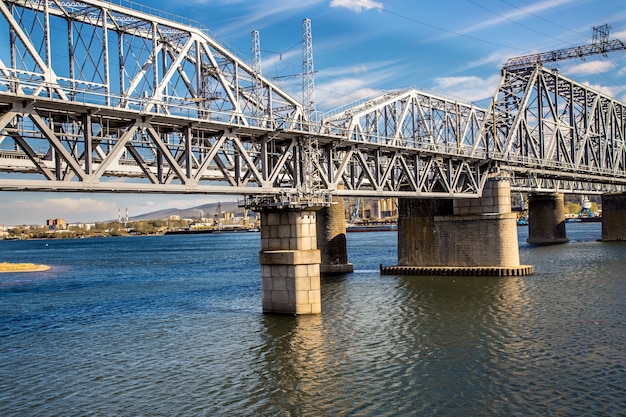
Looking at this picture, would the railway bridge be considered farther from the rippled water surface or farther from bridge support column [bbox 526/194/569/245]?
bridge support column [bbox 526/194/569/245]

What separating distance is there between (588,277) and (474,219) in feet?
38.8

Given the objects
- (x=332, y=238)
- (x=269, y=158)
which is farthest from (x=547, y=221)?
(x=269, y=158)

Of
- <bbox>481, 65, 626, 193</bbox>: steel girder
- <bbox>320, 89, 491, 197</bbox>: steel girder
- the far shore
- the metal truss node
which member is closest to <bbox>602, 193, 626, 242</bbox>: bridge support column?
<bbox>481, 65, 626, 193</bbox>: steel girder

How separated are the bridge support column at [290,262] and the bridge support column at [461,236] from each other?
90.7 ft

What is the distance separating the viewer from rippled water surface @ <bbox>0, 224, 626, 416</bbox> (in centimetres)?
2325

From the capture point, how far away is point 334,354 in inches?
1187

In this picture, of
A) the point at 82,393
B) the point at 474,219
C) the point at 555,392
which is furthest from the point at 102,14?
the point at 474,219

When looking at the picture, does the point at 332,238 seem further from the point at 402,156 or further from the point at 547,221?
the point at 547,221

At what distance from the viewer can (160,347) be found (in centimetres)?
3262

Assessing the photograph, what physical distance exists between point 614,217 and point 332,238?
72874mm

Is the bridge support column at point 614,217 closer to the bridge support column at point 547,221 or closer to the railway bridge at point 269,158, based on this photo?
the bridge support column at point 547,221

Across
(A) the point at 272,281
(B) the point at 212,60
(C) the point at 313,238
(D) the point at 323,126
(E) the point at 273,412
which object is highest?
(B) the point at 212,60

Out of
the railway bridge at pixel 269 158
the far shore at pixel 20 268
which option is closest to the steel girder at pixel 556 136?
the railway bridge at pixel 269 158

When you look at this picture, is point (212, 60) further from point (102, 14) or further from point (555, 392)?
point (555, 392)
